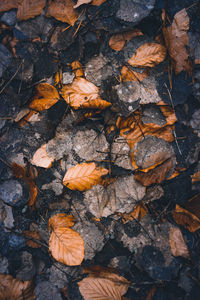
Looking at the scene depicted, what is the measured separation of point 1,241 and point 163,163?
153 cm

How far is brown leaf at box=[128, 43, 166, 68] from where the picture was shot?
1.65 m

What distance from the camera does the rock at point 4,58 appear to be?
1.77m

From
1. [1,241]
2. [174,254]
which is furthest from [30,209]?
[174,254]

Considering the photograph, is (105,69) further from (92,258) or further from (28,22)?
(92,258)

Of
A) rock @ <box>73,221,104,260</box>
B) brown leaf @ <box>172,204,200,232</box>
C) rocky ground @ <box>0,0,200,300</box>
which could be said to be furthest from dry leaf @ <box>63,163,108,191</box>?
brown leaf @ <box>172,204,200,232</box>

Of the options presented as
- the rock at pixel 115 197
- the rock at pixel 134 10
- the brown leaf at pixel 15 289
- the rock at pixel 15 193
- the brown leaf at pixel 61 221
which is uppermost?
the rock at pixel 134 10

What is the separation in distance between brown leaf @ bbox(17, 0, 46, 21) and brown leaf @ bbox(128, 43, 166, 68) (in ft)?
2.97

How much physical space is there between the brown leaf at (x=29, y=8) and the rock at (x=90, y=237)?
6.03 ft

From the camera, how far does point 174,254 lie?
5.51 ft

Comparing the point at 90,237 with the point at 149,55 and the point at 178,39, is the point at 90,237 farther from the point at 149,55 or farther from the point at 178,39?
the point at 178,39

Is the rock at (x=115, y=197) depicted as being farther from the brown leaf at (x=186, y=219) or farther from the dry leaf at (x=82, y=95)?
the dry leaf at (x=82, y=95)

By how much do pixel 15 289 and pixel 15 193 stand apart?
798mm

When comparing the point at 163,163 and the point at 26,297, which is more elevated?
the point at 163,163

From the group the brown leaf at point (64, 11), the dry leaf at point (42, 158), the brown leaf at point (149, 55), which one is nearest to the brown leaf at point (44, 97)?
the dry leaf at point (42, 158)
